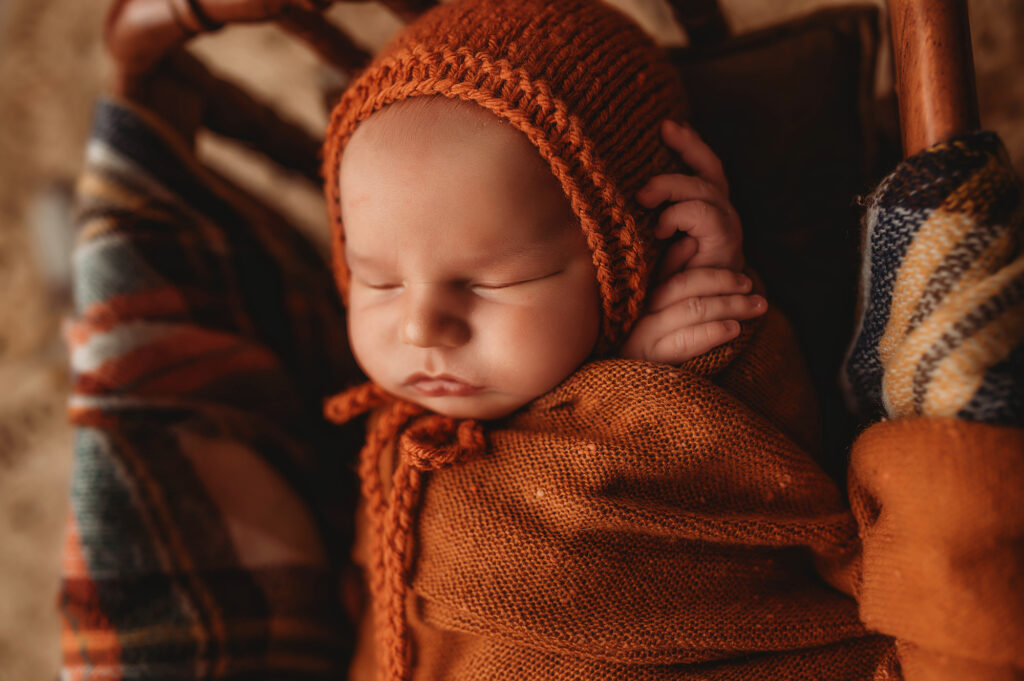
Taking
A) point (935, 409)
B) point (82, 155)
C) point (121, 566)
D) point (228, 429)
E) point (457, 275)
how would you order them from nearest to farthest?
1. point (935, 409)
2. point (457, 275)
3. point (121, 566)
4. point (228, 429)
5. point (82, 155)

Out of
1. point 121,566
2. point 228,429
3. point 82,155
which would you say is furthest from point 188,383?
point 82,155

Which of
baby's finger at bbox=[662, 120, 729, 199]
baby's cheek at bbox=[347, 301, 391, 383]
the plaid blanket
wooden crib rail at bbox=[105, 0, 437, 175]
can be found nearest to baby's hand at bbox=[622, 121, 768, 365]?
baby's finger at bbox=[662, 120, 729, 199]

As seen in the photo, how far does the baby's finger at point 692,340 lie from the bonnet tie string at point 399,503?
0.63 ft

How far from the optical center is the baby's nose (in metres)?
0.59

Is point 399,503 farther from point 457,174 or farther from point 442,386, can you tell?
point 457,174

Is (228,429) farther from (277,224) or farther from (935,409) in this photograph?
(935,409)

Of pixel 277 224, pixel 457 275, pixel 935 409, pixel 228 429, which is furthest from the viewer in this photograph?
pixel 277 224

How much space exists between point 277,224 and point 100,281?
0.39 m

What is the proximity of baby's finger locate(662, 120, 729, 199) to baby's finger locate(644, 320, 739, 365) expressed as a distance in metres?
0.14

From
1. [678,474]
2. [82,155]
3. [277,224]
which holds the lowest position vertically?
[678,474]

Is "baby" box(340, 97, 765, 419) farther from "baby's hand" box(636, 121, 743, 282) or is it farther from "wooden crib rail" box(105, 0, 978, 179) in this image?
"wooden crib rail" box(105, 0, 978, 179)

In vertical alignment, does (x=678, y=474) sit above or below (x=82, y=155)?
below

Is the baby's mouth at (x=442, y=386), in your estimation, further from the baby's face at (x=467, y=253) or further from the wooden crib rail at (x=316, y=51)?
the wooden crib rail at (x=316, y=51)

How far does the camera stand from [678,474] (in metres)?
0.61
